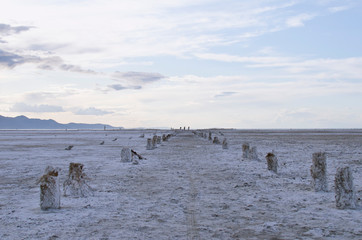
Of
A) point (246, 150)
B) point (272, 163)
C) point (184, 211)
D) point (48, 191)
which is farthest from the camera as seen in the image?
point (246, 150)

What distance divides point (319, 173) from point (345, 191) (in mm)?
1825

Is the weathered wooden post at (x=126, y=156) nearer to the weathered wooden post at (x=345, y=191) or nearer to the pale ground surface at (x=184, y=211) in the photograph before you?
the pale ground surface at (x=184, y=211)

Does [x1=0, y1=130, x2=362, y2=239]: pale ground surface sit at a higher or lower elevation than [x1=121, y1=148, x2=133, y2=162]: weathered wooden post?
lower

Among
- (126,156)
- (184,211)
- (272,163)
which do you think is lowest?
(184,211)

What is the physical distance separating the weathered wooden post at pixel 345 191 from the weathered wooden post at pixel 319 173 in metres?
1.74

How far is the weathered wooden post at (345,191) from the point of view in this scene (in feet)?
21.7

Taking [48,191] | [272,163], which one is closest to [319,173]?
[272,163]

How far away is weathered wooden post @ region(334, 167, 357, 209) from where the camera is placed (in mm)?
6609

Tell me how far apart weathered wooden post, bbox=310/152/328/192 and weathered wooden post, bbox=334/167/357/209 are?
1.74m

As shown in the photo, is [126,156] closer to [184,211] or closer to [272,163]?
[272,163]

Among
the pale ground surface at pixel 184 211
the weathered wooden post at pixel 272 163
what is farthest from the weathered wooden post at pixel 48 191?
the weathered wooden post at pixel 272 163

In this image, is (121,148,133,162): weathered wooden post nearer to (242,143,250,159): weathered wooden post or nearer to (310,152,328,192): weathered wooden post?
(242,143,250,159): weathered wooden post

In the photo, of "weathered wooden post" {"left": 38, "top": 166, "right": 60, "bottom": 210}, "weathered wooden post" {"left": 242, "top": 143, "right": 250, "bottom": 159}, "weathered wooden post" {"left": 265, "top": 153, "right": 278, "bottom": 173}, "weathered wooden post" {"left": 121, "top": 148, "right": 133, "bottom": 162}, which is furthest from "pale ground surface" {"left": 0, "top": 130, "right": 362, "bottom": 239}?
"weathered wooden post" {"left": 242, "top": 143, "right": 250, "bottom": 159}

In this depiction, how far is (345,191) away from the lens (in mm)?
6652
